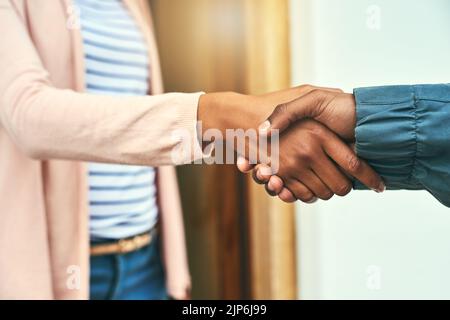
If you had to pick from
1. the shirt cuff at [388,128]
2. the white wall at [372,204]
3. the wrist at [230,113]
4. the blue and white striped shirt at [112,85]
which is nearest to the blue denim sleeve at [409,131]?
the shirt cuff at [388,128]

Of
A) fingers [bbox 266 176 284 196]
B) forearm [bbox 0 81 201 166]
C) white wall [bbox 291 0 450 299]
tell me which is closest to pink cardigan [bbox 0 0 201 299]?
forearm [bbox 0 81 201 166]

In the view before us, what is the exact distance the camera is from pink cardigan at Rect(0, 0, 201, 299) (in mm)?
638

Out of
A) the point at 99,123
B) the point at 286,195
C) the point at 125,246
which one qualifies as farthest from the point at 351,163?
the point at 125,246

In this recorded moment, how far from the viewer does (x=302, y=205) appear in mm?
958

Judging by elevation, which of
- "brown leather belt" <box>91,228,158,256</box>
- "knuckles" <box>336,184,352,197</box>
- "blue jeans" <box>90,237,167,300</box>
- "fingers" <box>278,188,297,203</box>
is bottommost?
"blue jeans" <box>90,237,167,300</box>

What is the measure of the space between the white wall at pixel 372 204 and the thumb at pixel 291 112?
10.0 inches

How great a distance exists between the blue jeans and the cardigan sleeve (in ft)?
0.77

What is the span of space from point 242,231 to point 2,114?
0.51 m

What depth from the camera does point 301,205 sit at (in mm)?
960

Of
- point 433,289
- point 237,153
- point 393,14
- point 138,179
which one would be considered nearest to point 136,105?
point 237,153

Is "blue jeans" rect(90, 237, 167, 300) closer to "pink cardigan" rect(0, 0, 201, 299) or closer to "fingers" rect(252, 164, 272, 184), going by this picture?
"pink cardigan" rect(0, 0, 201, 299)

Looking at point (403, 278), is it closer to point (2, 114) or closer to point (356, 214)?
point (356, 214)

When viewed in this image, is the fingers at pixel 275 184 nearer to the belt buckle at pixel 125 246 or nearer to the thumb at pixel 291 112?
the thumb at pixel 291 112

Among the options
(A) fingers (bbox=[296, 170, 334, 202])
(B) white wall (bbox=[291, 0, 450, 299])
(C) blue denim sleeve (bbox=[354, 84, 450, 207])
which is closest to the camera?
(C) blue denim sleeve (bbox=[354, 84, 450, 207])
